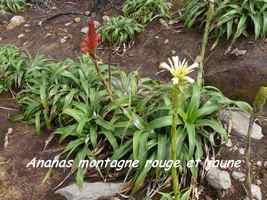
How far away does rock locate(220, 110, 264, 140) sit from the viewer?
3669 millimetres

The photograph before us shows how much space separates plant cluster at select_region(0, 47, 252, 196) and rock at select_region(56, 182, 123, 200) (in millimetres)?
91

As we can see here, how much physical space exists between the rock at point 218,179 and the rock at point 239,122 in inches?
18.5

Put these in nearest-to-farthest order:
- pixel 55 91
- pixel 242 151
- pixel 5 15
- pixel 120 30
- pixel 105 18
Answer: pixel 242 151, pixel 55 91, pixel 120 30, pixel 105 18, pixel 5 15

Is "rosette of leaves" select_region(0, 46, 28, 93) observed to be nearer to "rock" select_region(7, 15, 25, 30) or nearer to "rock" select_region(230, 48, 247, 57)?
"rock" select_region(7, 15, 25, 30)

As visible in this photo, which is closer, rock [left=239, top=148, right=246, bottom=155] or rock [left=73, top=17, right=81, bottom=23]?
rock [left=239, top=148, right=246, bottom=155]

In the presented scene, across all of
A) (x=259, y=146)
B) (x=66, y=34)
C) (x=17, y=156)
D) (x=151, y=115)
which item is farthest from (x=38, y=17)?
(x=259, y=146)

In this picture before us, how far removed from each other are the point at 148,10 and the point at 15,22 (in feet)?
7.63

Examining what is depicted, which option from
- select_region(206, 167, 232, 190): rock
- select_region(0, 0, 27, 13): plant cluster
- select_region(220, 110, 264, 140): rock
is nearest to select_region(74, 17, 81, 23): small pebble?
select_region(0, 0, 27, 13): plant cluster

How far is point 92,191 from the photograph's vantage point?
3.40m

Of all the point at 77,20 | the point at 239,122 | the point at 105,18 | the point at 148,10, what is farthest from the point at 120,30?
the point at 239,122

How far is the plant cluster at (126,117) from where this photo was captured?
3.38 metres

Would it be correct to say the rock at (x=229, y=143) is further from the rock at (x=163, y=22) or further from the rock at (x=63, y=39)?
the rock at (x=63, y=39)

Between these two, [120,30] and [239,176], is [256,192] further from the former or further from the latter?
[120,30]

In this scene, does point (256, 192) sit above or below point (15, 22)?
below
